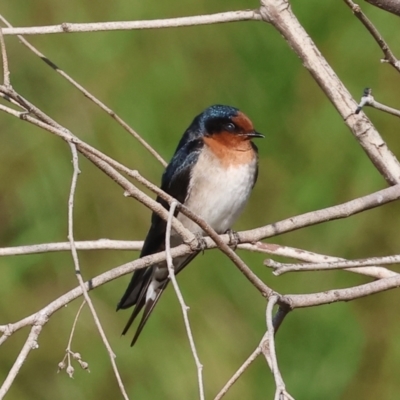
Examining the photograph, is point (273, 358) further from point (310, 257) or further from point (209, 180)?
point (209, 180)

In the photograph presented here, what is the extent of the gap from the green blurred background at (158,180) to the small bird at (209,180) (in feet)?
0.94

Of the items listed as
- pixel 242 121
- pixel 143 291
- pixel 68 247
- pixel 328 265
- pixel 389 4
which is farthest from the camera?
pixel 242 121

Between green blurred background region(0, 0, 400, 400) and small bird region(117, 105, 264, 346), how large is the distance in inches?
11.3

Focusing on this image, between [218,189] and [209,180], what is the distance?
0.04 metres

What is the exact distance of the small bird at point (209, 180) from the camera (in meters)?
2.45

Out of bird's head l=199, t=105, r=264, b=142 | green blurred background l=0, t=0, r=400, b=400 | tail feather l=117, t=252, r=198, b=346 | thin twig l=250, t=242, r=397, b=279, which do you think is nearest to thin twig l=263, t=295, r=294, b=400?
thin twig l=250, t=242, r=397, b=279

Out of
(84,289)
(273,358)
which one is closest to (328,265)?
(273,358)

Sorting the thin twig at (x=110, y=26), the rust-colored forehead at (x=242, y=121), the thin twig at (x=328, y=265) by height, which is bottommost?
the thin twig at (x=328, y=265)

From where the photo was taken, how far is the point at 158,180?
2773 millimetres

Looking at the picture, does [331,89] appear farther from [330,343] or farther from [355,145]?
[330,343]

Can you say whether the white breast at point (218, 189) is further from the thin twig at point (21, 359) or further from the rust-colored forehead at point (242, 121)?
the thin twig at point (21, 359)

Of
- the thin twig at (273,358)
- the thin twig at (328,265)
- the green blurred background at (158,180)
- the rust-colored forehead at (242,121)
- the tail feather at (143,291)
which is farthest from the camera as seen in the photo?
the green blurred background at (158,180)

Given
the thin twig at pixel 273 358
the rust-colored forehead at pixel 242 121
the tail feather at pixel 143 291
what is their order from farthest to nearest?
the rust-colored forehead at pixel 242 121 < the tail feather at pixel 143 291 < the thin twig at pixel 273 358

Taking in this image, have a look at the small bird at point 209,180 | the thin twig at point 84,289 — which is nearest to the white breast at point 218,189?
the small bird at point 209,180
